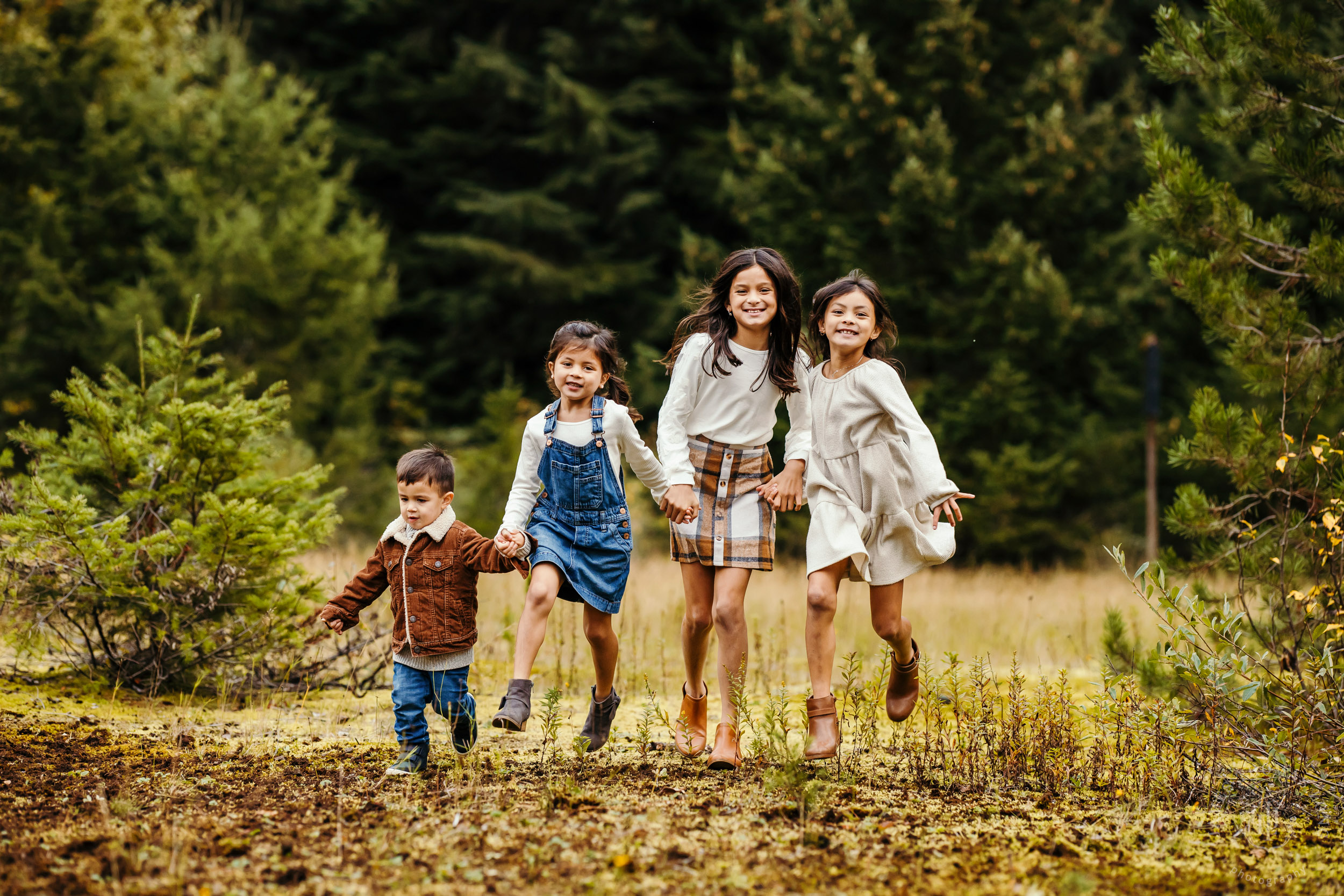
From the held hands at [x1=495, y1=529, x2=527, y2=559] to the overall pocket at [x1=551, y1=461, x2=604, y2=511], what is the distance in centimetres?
28

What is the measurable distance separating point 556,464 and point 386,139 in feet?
64.5

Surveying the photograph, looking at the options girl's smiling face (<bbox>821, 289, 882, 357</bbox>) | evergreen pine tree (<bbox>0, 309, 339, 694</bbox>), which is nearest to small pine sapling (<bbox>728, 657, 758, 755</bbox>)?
girl's smiling face (<bbox>821, 289, 882, 357</bbox>)

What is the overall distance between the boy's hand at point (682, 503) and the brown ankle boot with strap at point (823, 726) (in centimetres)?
88

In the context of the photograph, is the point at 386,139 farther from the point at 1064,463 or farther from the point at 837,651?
the point at 837,651

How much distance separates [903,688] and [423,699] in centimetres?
207

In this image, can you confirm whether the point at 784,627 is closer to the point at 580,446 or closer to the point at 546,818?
the point at 580,446

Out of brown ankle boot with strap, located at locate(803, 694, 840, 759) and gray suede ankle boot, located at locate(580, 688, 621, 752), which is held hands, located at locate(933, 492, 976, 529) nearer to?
brown ankle boot with strap, located at locate(803, 694, 840, 759)

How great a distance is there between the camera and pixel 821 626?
13.9 feet

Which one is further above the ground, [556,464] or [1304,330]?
[1304,330]

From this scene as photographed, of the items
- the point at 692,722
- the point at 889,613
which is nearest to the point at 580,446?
the point at 692,722

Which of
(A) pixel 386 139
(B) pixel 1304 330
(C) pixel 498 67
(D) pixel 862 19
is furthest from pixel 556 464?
(A) pixel 386 139

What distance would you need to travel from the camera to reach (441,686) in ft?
13.8

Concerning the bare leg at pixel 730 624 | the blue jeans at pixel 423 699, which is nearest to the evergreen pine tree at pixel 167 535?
the blue jeans at pixel 423 699

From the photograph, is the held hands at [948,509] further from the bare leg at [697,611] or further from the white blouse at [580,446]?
the white blouse at [580,446]
